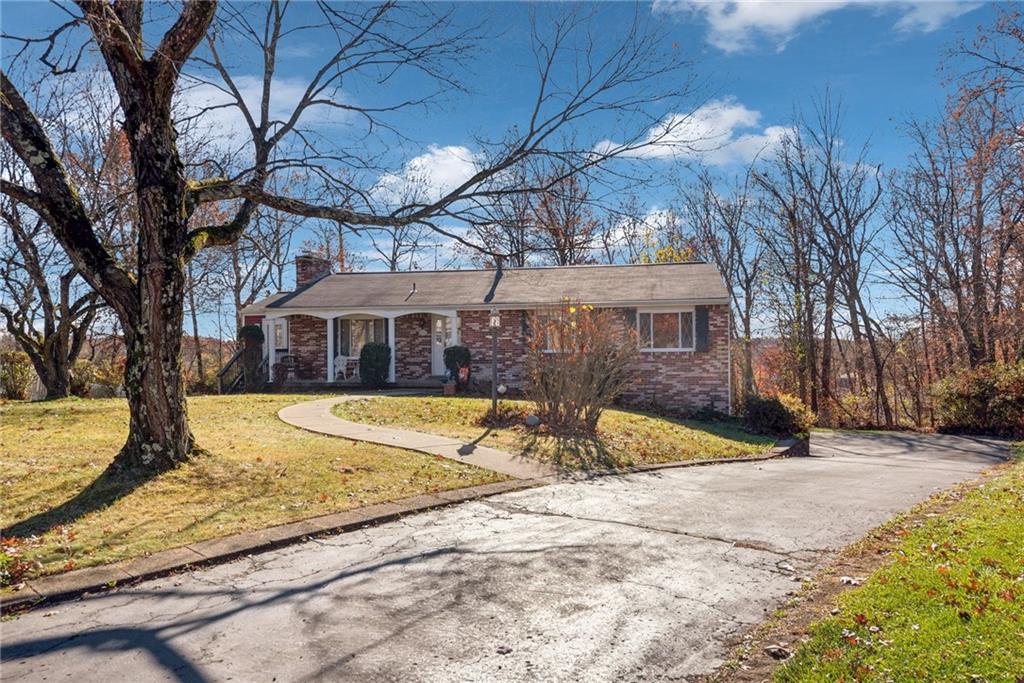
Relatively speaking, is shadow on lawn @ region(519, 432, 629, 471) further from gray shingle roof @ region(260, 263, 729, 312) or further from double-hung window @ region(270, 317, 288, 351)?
double-hung window @ region(270, 317, 288, 351)

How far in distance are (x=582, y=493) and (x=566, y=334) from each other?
5085 mm

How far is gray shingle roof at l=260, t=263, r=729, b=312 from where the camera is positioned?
2038 centimetres

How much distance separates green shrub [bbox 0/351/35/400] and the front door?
11.2 metres

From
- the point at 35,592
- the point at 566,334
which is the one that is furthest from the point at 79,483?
the point at 566,334

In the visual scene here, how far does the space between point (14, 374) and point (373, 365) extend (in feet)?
30.8

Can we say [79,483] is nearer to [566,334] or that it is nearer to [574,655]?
[574,655]

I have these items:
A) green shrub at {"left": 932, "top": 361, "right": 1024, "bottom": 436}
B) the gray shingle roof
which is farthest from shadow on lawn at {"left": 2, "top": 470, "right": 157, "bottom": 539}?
green shrub at {"left": 932, "top": 361, "right": 1024, "bottom": 436}

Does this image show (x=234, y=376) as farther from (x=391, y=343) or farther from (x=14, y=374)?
(x=14, y=374)

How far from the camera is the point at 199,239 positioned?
8609 millimetres

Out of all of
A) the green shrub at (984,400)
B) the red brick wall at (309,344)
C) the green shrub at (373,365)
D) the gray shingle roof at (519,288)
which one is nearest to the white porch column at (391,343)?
the gray shingle roof at (519,288)

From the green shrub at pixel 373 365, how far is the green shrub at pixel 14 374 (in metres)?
8.86

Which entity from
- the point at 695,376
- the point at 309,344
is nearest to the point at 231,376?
the point at 309,344

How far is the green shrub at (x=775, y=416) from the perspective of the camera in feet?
56.3

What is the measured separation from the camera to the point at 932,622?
3.87 m
